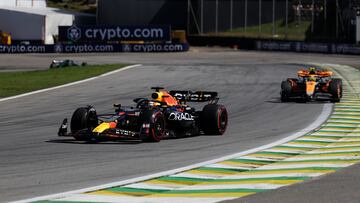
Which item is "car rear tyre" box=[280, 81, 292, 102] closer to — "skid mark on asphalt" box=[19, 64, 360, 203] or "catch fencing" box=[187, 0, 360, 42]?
"skid mark on asphalt" box=[19, 64, 360, 203]

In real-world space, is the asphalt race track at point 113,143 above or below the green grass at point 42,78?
below

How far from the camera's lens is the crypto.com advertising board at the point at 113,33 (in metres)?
76.2

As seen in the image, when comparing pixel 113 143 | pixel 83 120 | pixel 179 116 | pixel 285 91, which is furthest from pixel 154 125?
pixel 285 91

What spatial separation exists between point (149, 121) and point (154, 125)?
217 millimetres

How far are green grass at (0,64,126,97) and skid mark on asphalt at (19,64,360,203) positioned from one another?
18230 millimetres

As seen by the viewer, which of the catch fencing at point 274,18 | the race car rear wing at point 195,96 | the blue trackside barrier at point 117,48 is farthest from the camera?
the catch fencing at point 274,18

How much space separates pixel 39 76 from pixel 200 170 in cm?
3110

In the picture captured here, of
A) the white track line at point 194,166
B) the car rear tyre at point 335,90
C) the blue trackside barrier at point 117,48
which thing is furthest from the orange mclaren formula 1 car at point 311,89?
the blue trackside barrier at point 117,48

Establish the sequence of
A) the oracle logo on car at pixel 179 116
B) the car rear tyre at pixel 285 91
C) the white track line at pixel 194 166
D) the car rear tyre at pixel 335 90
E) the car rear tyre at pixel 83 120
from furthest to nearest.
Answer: the car rear tyre at pixel 285 91 → the car rear tyre at pixel 335 90 → the oracle logo on car at pixel 179 116 → the car rear tyre at pixel 83 120 → the white track line at pixel 194 166

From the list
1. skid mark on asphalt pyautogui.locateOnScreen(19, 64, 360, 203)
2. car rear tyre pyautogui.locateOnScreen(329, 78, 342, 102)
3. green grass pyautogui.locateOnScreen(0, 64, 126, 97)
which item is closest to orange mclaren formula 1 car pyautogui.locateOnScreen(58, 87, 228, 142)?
skid mark on asphalt pyautogui.locateOnScreen(19, 64, 360, 203)

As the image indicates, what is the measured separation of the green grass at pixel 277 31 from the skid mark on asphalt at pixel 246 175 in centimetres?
6348

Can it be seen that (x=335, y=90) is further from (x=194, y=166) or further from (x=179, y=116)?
(x=194, y=166)

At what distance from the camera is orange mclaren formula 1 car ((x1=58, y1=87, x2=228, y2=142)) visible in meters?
16.6

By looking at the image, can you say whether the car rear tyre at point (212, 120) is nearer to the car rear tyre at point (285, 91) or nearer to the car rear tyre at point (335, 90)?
the car rear tyre at point (285, 91)
